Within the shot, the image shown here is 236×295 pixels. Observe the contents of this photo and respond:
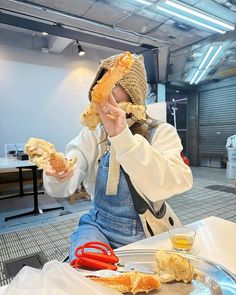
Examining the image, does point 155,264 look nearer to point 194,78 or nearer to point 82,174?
point 82,174

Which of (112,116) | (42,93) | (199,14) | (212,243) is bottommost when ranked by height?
(212,243)

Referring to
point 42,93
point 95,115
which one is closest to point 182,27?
point 42,93

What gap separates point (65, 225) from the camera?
3.32m

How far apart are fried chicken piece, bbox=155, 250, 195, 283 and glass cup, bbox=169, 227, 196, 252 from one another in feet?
0.52

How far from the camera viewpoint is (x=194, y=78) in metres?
7.97

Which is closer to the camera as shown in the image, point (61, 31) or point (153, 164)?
point (153, 164)

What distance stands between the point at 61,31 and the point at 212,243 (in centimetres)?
429

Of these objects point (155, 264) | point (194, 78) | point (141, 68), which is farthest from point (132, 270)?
point (194, 78)

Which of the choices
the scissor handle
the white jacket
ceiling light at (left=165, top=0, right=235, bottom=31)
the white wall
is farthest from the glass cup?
the white wall

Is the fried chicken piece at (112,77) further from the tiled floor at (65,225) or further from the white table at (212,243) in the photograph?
the tiled floor at (65,225)

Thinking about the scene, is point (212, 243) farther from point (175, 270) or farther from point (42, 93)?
point (42, 93)

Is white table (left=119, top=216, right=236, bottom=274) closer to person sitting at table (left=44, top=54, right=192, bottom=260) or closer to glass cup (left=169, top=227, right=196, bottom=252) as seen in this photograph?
glass cup (left=169, top=227, right=196, bottom=252)

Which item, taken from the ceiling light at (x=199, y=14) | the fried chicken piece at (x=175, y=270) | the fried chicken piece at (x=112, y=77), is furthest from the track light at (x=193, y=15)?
the fried chicken piece at (x=175, y=270)

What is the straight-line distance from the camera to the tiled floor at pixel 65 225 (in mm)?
2566
